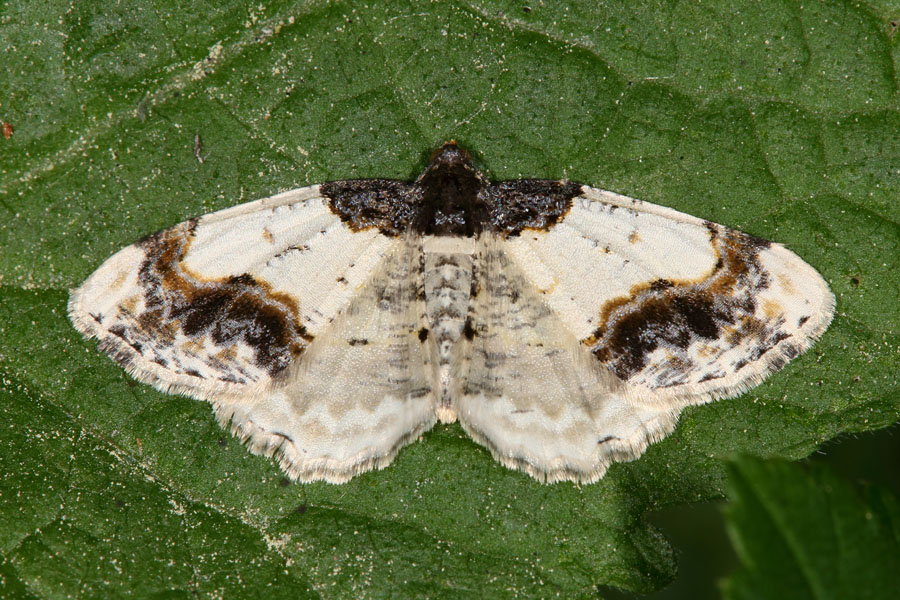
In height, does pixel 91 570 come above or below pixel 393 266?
below

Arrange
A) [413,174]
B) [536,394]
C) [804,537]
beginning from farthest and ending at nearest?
1. [413,174]
2. [536,394]
3. [804,537]

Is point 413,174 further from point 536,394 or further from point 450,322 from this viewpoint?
point 536,394

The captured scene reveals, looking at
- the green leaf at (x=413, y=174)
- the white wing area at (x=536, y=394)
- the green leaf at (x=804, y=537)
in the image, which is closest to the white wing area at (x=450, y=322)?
the white wing area at (x=536, y=394)

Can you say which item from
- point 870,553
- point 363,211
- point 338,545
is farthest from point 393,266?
point 870,553

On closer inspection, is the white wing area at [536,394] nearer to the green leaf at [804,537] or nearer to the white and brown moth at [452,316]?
the white and brown moth at [452,316]

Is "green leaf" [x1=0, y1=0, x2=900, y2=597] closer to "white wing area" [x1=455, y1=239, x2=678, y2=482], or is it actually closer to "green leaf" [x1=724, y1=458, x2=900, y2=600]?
"white wing area" [x1=455, y1=239, x2=678, y2=482]

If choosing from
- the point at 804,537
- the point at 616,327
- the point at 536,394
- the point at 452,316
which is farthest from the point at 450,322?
the point at 804,537

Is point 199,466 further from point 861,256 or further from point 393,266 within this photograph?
point 861,256
